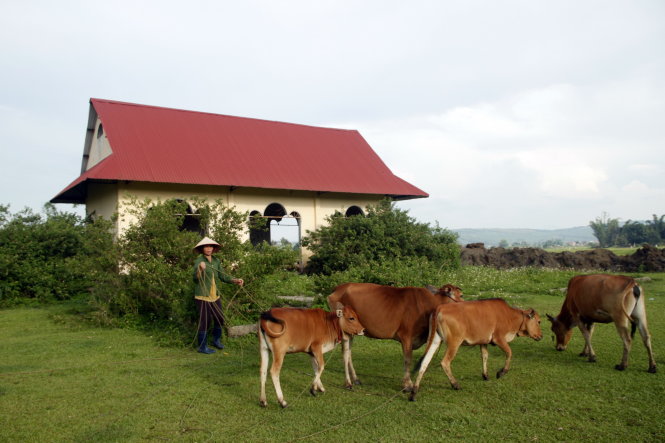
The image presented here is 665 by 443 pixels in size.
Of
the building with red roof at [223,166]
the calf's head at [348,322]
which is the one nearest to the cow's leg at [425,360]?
the calf's head at [348,322]

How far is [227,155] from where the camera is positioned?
72.7 ft

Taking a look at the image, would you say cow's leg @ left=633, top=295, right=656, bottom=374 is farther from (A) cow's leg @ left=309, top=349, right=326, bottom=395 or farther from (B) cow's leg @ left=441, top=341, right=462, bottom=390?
(A) cow's leg @ left=309, top=349, right=326, bottom=395

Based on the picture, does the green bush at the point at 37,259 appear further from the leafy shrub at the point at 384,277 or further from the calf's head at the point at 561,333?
the calf's head at the point at 561,333

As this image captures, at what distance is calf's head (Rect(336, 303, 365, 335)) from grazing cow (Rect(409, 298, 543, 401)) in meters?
0.92

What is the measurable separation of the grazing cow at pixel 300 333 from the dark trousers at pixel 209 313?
3.08m

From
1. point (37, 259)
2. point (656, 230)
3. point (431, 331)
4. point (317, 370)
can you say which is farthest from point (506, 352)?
point (656, 230)

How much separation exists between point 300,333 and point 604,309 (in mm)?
4678

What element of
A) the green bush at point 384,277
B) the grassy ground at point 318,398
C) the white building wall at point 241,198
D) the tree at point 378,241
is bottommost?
the grassy ground at point 318,398

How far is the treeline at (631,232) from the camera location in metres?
63.2

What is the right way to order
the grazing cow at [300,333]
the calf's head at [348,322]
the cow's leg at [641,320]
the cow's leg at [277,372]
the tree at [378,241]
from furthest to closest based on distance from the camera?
the tree at [378,241] → the cow's leg at [641,320] → the calf's head at [348,322] → the grazing cow at [300,333] → the cow's leg at [277,372]

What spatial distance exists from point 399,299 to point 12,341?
8105 millimetres

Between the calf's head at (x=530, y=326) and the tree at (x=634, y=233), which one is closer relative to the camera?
the calf's head at (x=530, y=326)

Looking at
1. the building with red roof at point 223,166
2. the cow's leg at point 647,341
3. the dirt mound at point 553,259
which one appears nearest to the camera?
the cow's leg at point 647,341

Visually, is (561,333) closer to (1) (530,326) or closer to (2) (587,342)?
(2) (587,342)
